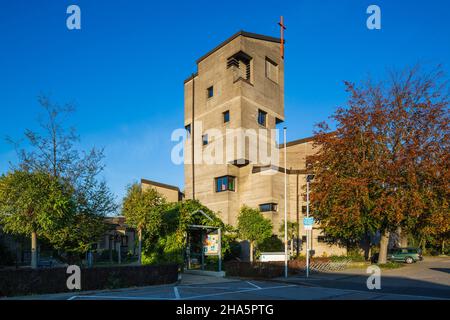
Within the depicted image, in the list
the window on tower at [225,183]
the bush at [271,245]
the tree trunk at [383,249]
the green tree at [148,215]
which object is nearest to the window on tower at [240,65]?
the window on tower at [225,183]

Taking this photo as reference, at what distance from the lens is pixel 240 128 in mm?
40531

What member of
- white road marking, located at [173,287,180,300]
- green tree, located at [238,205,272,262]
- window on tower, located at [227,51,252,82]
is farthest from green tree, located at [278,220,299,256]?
white road marking, located at [173,287,180,300]

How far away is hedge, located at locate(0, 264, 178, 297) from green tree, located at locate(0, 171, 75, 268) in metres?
1.76

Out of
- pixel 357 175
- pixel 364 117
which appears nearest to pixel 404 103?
pixel 364 117

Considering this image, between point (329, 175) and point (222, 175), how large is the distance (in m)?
13.4

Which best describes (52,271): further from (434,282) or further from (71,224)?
(434,282)

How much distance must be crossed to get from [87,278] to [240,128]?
87.5ft

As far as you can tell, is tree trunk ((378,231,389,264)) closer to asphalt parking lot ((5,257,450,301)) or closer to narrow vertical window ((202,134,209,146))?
asphalt parking lot ((5,257,450,301))

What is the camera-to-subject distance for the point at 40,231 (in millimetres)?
17172

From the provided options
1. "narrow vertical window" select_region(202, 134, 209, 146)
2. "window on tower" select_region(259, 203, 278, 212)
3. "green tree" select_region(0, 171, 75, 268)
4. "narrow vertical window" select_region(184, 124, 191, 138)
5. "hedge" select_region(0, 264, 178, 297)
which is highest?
"narrow vertical window" select_region(184, 124, 191, 138)

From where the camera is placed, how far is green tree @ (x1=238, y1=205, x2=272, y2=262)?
1319 inches

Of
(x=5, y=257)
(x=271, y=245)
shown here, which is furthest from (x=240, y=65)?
(x=5, y=257)

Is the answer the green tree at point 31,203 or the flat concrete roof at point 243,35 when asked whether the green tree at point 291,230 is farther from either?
the green tree at point 31,203

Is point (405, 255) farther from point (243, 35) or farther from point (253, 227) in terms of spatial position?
point (243, 35)
